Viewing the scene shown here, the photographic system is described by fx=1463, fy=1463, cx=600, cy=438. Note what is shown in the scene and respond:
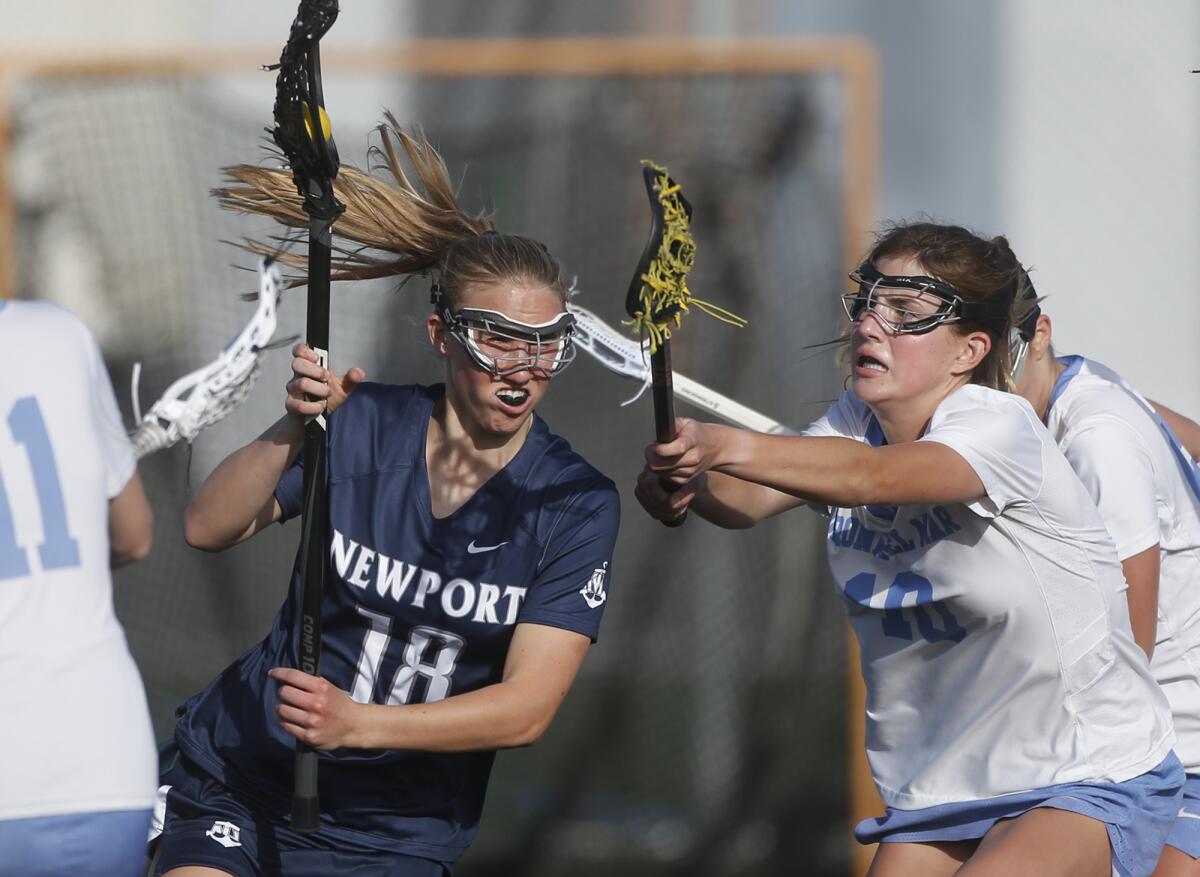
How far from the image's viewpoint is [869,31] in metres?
5.57

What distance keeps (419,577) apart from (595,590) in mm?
323

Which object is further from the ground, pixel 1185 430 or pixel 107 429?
pixel 107 429

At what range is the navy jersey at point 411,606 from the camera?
8.76ft

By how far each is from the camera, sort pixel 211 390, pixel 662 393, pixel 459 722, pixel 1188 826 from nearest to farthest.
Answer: pixel 662 393
pixel 459 722
pixel 1188 826
pixel 211 390

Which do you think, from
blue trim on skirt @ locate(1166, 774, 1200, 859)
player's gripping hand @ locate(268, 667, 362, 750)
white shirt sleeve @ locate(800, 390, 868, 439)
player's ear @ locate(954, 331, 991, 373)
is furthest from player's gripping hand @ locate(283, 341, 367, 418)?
blue trim on skirt @ locate(1166, 774, 1200, 859)

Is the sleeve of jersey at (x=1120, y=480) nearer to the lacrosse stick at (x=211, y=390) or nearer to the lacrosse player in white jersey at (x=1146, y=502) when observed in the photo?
the lacrosse player in white jersey at (x=1146, y=502)

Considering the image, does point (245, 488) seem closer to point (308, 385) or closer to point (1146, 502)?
point (308, 385)

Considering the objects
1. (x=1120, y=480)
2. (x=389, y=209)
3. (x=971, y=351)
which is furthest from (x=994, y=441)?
(x=389, y=209)

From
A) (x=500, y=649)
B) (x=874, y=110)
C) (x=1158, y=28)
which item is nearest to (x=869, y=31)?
(x=874, y=110)

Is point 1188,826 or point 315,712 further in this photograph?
point 1188,826

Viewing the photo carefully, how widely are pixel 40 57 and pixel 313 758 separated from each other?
138 inches

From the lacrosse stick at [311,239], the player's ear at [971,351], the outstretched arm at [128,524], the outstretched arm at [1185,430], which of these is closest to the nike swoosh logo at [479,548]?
the lacrosse stick at [311,239]

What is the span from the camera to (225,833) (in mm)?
2705

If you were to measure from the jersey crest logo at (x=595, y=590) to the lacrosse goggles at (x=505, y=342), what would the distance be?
378 millimetres
